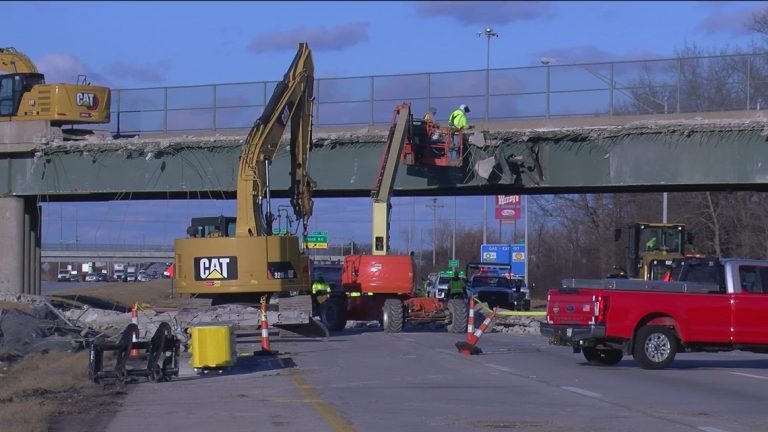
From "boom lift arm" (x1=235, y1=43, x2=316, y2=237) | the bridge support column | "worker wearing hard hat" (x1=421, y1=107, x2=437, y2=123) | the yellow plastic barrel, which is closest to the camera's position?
the yellow plastic barrel

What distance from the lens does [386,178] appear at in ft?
112

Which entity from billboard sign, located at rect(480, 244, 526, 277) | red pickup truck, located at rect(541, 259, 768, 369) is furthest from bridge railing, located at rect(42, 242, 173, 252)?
red pickup truck, located at rect(541, 259, 768, 369)

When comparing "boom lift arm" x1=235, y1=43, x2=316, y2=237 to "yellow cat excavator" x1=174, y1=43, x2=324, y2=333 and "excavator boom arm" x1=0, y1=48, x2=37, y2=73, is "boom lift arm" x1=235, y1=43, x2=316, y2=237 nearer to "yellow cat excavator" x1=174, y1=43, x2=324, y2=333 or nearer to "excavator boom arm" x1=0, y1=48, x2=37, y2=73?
"yellow cat excavator" x1=174, y1=43, x2=324, y2=333

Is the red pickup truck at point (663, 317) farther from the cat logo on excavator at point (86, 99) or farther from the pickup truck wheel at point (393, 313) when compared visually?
the cat logo on excavator at point (86, 99)

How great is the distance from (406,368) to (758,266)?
697cm

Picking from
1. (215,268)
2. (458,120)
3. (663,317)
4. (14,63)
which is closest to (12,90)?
(14,63)

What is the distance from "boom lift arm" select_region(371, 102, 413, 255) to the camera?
34.1 metres

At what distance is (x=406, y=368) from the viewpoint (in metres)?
21.5

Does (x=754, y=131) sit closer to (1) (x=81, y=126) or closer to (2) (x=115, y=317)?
(2) (x=115, y=317)

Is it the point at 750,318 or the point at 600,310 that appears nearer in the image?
the point at 600,310

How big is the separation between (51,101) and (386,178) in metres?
13.2

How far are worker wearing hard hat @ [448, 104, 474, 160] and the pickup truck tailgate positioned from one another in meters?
13.8

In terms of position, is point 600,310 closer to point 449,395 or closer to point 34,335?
point 449,395

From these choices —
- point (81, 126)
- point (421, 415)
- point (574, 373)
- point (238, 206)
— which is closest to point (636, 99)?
point (238, 206)
